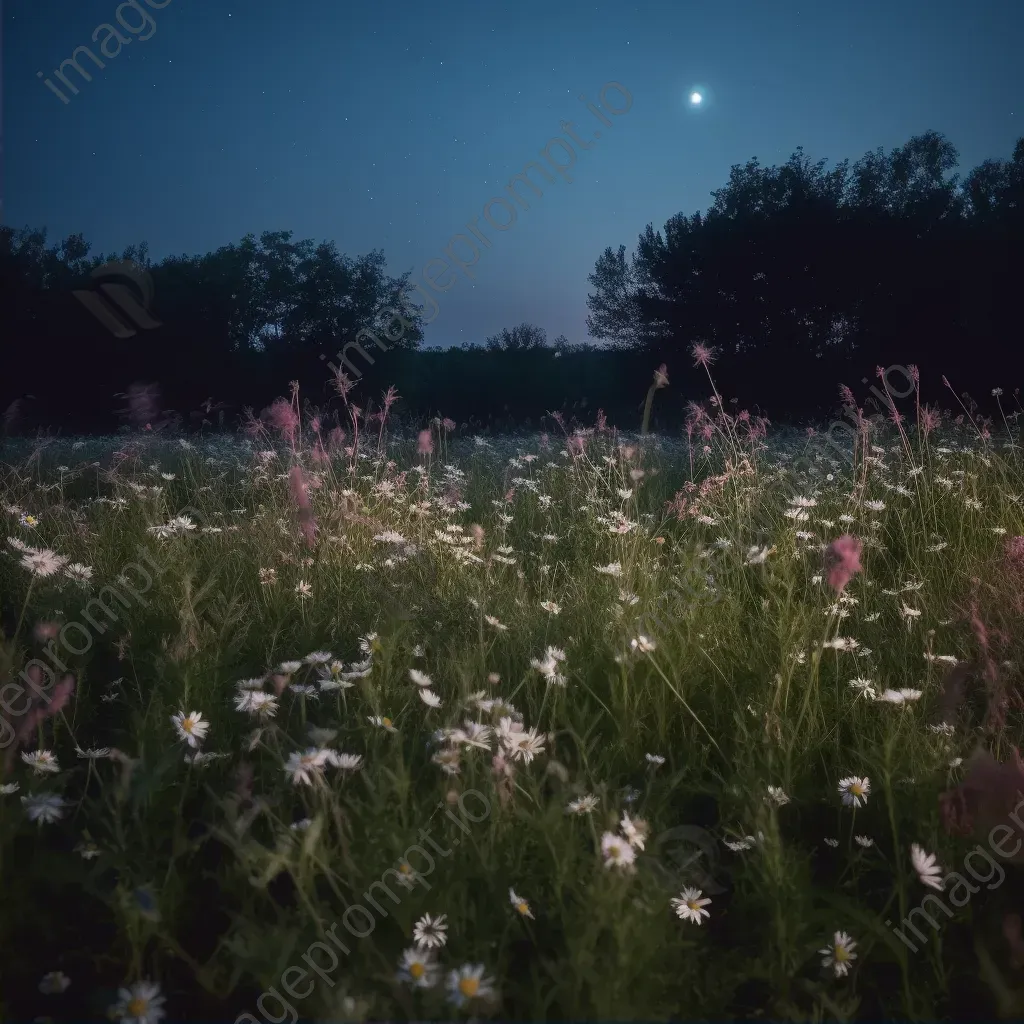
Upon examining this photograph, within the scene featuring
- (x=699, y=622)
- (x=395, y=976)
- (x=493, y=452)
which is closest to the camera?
A: (x=395, y=976)

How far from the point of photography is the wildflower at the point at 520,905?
1480mm

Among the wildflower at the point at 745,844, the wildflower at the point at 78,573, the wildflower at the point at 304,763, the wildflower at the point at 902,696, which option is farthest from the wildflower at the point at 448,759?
the wildflower at the point at 78,573

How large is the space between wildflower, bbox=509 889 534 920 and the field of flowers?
0.7 inches

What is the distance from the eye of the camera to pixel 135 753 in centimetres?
207

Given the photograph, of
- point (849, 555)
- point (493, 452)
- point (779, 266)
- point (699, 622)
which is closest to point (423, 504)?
point (699, 622)

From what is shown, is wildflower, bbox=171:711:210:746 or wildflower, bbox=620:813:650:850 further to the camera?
wildflower, bbox=171:711:210:746

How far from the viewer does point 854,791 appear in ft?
6.42

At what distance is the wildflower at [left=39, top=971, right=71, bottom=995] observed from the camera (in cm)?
136

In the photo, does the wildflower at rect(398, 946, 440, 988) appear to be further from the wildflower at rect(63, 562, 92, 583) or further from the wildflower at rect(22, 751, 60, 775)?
the wildflower at rect(63, 562, 92, 583)

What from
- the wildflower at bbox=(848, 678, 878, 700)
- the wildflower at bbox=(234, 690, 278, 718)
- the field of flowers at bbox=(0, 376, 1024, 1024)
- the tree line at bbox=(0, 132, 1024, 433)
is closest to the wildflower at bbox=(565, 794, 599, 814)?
the field of flowers at bbox=(0, 376, 1024, 1024)

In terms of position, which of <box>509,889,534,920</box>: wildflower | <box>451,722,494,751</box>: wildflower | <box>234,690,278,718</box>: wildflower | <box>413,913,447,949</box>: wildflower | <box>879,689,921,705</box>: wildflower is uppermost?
<box>879,689,921,705</box>: wildflower

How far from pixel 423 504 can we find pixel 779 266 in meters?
19.7

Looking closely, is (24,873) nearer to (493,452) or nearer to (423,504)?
(423,504)

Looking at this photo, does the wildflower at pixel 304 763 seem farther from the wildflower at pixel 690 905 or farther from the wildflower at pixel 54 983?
the wildflower at pixel 690 905
